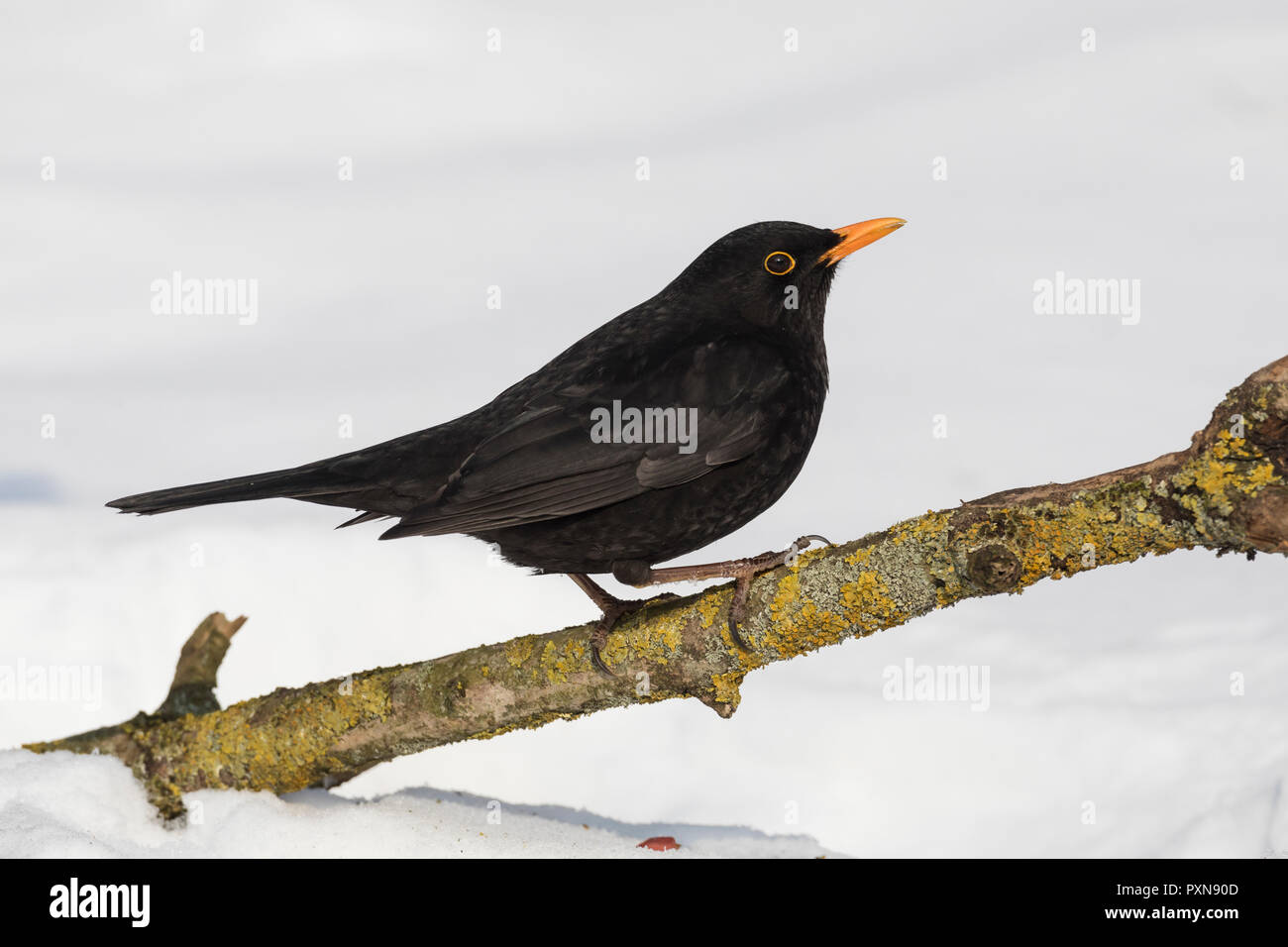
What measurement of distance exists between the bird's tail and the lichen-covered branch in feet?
3.10

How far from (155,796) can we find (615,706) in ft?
7.77

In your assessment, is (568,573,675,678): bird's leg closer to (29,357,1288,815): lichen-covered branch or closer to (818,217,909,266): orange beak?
(29,357,1288,815): lichen-covered branch

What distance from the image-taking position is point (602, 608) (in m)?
4.80

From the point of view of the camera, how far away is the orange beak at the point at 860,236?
5195mm

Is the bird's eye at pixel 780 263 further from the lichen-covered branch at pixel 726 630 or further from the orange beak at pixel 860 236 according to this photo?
the lichen-covered branch at pixel 726 630

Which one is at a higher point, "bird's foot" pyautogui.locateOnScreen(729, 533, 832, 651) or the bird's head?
the bird's head

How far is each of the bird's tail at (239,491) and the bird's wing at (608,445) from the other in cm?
47

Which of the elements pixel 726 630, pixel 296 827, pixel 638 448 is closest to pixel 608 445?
pixel 638 448

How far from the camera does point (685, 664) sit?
4.41 m

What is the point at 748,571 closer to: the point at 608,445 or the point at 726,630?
the point at 726,630

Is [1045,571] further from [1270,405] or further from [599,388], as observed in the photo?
[599,388]

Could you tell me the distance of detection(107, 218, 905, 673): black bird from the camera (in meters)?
4.50

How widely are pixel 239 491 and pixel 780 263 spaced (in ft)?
8.21

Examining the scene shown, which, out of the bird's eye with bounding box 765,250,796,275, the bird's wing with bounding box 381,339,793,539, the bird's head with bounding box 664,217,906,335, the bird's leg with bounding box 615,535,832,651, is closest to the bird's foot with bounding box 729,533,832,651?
the bird's leg with bounding box 615,535,832,651
